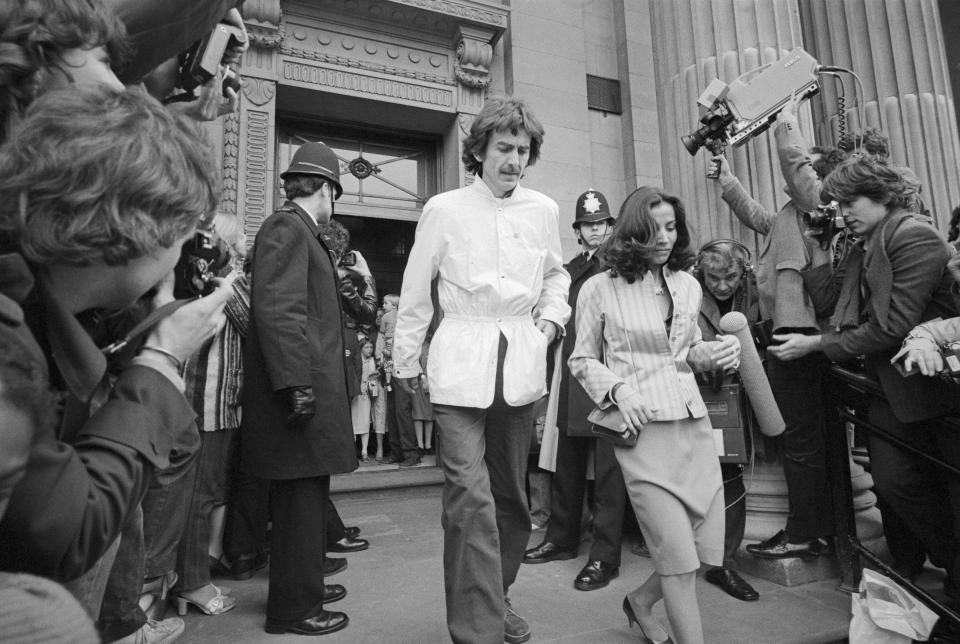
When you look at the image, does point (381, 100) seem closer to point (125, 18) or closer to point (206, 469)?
point (206, 469)

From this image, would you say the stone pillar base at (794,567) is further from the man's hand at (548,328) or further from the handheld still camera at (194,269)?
the handheld still camera at (194,269)

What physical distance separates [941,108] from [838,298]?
156 inches

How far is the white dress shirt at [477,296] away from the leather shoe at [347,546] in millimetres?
1706

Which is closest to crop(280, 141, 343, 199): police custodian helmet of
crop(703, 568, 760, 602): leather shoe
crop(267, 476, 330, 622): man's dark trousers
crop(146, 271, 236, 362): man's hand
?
crop(267, 476, 330, 622): man's dark trousers

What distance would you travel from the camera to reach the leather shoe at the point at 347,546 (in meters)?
3.55

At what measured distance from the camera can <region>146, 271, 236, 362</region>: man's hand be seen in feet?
3.33

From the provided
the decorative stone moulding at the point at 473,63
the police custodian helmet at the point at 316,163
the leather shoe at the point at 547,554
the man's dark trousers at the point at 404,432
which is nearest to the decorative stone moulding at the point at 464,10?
the decorative stone moulding at the point at 473,63

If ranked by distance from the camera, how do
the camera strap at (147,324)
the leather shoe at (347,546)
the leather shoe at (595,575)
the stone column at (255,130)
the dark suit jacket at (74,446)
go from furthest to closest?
the stone column at (255,130) → the leather shoe at (347,546) → the leather shoe at (595,575) → the camera strap at (147,324) → the dark suit jacket at (74,446)

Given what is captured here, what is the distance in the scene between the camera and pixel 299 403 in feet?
7.84

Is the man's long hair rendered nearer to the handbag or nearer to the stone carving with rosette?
the handbag

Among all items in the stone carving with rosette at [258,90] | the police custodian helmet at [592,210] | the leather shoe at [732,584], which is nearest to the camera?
the leather shoe at [732,584]

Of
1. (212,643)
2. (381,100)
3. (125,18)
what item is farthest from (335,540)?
(381,100)

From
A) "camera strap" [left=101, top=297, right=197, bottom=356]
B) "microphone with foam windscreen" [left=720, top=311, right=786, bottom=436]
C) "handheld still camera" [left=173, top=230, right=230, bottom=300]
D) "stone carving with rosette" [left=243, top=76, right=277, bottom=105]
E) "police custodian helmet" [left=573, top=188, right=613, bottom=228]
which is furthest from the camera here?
"stone carving with rosette" [left=243, top=76, right=277, bottom=105]

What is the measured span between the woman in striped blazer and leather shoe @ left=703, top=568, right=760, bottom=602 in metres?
0.75
